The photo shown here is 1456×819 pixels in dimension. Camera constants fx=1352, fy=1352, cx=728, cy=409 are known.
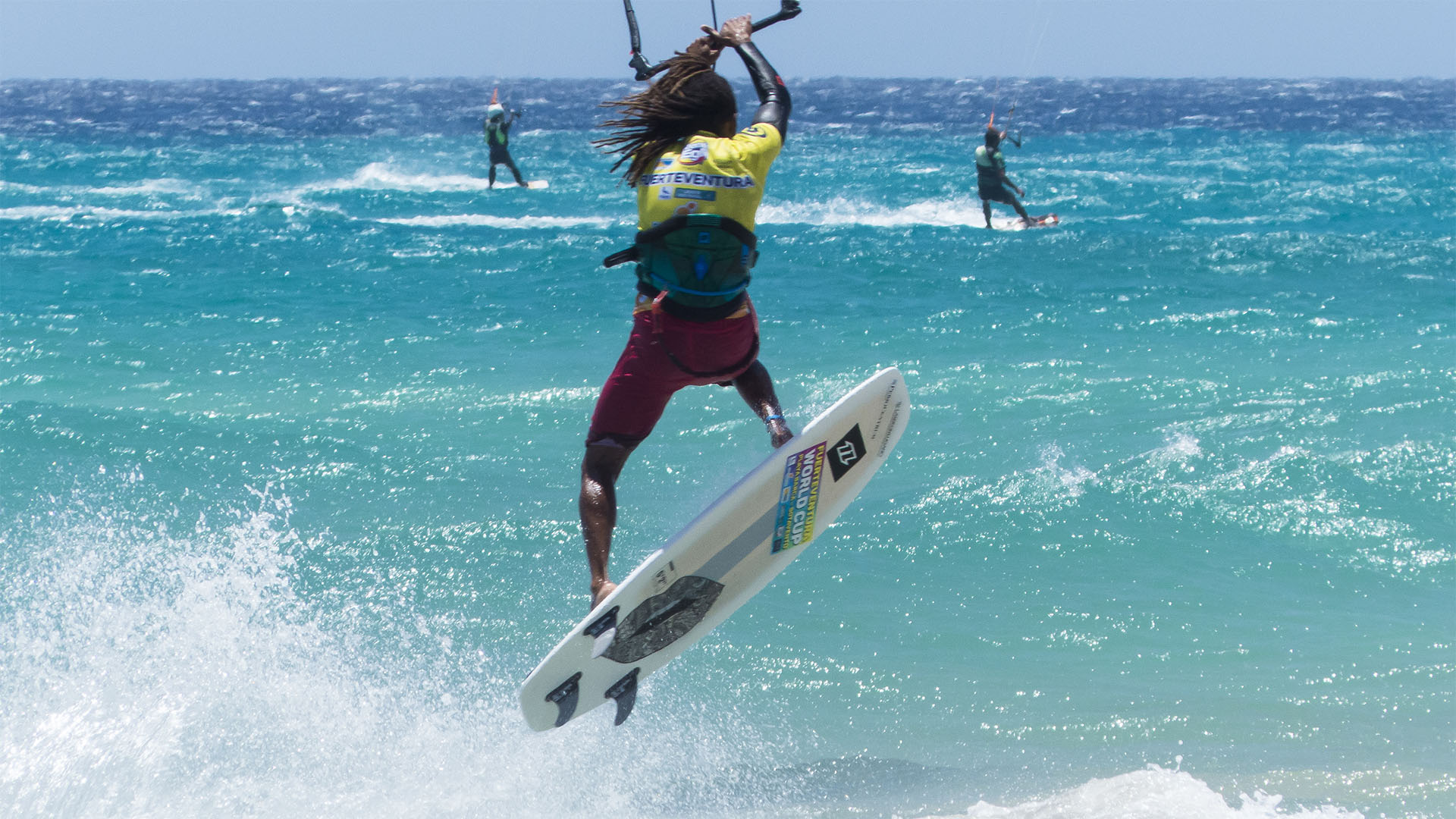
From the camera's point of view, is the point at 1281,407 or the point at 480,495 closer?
the point at 480,495

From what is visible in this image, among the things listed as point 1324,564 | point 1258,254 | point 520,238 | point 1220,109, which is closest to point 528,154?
point 520,238

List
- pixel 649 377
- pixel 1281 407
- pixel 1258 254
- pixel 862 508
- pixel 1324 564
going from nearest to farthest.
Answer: pixel 649 377
pixel 1324 564
pixel 862 508
pixel 1281 407
pixel 1258 254

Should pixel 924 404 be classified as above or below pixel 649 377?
below

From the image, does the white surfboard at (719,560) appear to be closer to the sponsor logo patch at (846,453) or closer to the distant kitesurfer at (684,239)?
the sponsor logo patch at (846,453)

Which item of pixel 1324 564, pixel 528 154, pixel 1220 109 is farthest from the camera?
pixel 1220 109

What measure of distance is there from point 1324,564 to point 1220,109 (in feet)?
A: 226

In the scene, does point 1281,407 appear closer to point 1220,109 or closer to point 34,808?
point 34,808

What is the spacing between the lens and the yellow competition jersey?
4.02 metres

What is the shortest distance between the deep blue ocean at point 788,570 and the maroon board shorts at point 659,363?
62.9 inches

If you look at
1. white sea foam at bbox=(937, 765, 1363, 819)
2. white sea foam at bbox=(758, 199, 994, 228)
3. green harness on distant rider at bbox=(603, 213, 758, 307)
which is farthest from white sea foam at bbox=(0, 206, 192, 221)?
white sea foam at bbox=(937, 765, 1363, 819)

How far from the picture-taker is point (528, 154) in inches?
1516

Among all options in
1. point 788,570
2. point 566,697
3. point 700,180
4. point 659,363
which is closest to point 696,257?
point 700,180

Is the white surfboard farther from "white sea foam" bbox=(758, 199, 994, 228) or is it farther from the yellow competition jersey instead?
"white sea foam" bbox=(758, 199, 994, 228)

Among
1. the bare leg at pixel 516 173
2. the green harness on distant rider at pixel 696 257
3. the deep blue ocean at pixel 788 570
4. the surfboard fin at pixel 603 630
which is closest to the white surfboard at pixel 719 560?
the surfboard fin at pixel 603 630
